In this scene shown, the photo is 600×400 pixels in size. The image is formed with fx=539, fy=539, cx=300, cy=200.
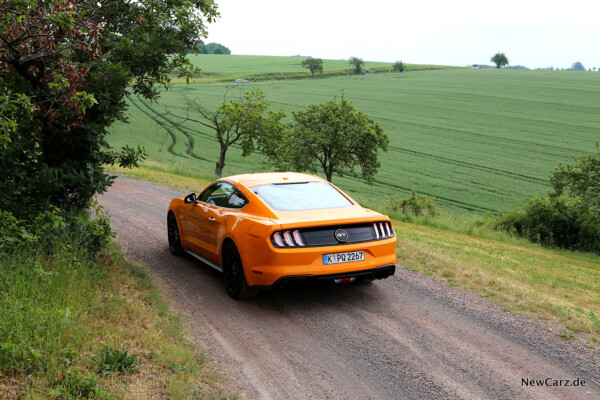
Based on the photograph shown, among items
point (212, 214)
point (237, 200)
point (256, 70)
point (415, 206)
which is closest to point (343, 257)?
point (237, 200)

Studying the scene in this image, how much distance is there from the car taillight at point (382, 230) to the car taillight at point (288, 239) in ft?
3.46

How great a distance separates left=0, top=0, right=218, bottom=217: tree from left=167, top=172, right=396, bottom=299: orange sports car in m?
1.86

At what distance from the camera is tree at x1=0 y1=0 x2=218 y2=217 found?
5.72 metres

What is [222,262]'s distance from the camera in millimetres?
7086

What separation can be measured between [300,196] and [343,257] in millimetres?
1172

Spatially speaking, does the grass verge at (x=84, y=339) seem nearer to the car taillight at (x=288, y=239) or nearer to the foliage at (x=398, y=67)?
the car taillight at (x=288, y=239)

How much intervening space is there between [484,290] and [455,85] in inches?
3145

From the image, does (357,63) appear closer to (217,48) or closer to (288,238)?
(217,48)

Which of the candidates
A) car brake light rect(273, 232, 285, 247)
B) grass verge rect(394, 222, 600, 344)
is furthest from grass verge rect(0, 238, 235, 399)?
grass verge rect(394, 222, 600, 344)

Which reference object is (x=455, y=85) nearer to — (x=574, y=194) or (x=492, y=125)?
(x=492, y=125)

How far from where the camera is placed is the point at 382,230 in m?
6.79

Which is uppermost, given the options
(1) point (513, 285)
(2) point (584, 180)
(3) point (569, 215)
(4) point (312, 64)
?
(4) point (312, 64)

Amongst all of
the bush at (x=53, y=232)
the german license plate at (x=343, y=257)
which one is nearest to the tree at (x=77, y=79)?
the bush at (x=53, y=232)

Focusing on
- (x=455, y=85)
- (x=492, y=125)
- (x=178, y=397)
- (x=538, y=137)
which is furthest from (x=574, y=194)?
(x=455, y=85)
